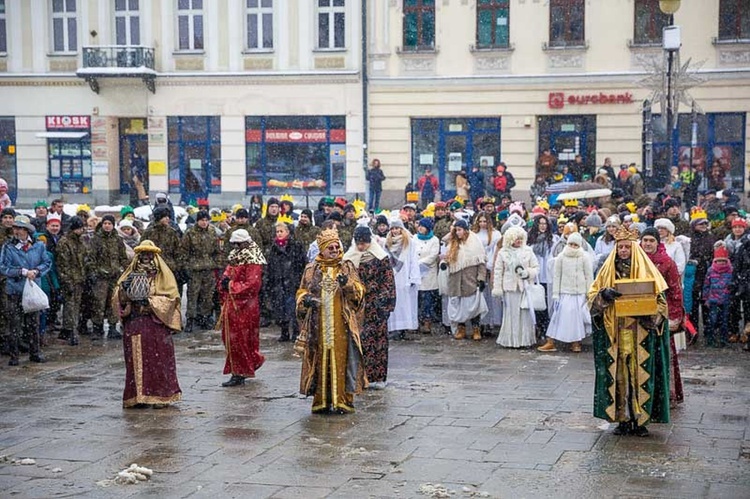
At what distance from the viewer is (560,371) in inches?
501

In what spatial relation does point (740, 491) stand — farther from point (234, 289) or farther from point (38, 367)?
point (38, 367)

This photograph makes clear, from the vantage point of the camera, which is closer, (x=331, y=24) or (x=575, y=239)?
(x=575, y=239)

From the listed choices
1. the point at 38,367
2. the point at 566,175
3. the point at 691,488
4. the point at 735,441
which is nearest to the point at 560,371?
the point at 735,441

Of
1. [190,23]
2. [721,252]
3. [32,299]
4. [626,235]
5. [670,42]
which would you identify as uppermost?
[190,23]

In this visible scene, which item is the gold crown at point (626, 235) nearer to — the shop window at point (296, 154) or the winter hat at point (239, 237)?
the winter hat at point (239, 237)

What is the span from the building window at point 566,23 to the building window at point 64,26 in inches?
537

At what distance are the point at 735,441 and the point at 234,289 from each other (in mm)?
5062

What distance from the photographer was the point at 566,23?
30.8 metres

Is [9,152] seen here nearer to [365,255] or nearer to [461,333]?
[461,333]

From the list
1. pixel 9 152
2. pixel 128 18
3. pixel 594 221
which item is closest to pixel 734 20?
pixel 594 221

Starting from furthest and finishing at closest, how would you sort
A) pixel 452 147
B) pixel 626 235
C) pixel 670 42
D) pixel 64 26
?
pixel 64 26, pixel 452 147, pixel 670 42, pixel 626 235

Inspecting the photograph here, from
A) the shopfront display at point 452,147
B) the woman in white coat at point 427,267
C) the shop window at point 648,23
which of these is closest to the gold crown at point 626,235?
the woman in white coat at point 427,267

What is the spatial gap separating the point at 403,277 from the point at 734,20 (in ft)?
59.6

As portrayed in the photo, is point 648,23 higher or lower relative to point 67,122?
higher
